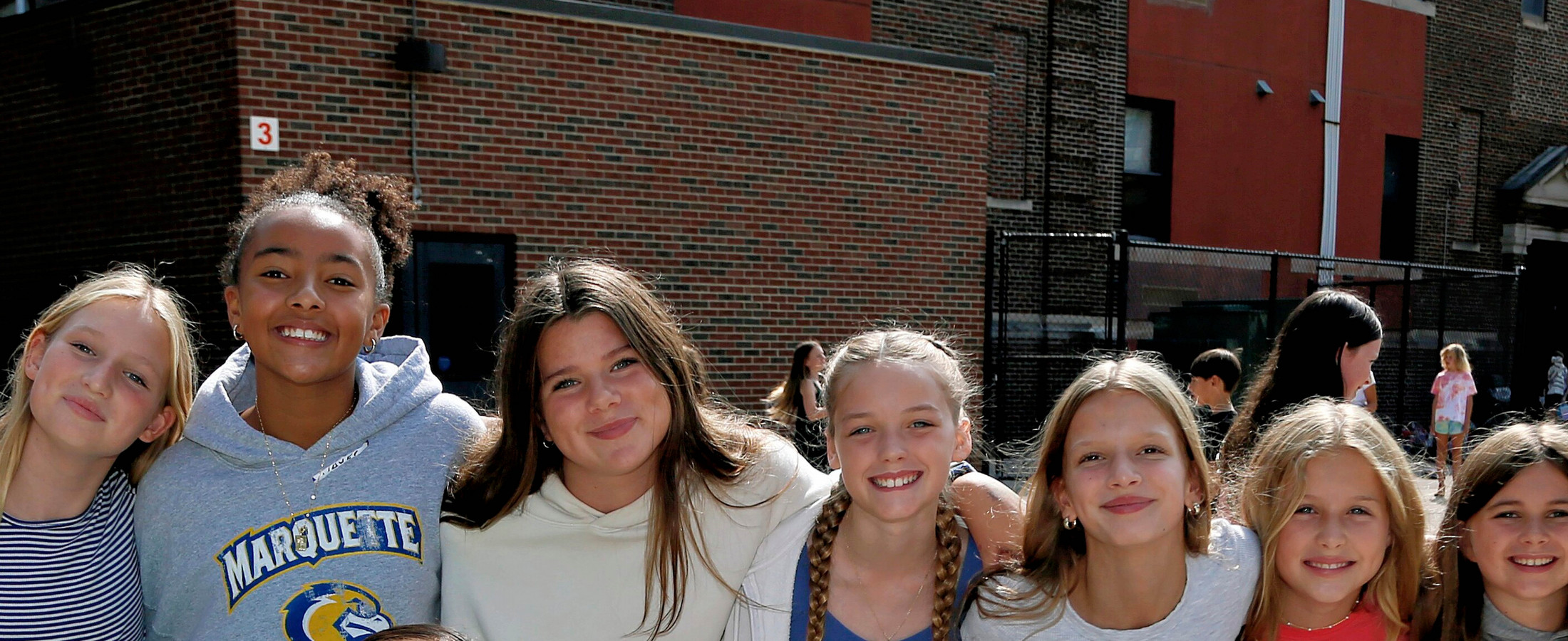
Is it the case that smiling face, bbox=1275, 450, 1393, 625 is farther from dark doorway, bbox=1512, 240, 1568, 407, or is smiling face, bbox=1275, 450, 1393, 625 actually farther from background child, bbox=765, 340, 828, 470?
dark doorway, bbox=1512, 240, 1568, 407

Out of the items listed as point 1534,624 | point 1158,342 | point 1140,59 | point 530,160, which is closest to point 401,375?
point 1534,624

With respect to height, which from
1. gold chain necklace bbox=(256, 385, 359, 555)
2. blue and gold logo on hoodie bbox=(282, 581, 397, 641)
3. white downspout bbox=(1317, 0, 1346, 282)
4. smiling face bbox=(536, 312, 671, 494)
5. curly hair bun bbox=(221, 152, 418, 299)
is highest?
white downspout bbox=(1317, 0, 1346, 282)

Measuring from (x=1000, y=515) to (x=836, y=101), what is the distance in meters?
7.57

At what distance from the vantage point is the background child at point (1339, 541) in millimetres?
2510

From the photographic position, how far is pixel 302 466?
265cm

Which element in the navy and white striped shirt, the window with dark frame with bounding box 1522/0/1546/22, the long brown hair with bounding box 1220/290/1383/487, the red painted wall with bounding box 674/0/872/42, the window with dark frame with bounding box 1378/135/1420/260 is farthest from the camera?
the window with dark frame with bounding box 1522/0/1546/22

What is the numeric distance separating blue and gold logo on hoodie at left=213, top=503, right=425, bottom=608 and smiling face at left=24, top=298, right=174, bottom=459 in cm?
37

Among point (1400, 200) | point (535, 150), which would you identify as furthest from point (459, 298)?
point (1400, 200)

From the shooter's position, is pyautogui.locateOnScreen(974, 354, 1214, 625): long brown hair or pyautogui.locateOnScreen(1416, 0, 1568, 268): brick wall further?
pyautogui.locateOnScreen(1416, 0, 1568, 268): brick wall

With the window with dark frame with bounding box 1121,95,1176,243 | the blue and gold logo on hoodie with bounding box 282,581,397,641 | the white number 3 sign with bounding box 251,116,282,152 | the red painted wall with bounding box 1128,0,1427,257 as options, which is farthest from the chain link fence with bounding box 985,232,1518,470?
the blue and gold logo on hoodie with bounding box 282,581,397,641

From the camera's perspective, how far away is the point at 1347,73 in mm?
16219

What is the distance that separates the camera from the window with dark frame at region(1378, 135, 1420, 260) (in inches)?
682

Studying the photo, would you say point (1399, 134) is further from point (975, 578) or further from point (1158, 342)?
point (975, 578)

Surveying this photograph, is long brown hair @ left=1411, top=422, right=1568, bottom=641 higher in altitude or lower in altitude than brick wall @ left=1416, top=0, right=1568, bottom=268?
lower
